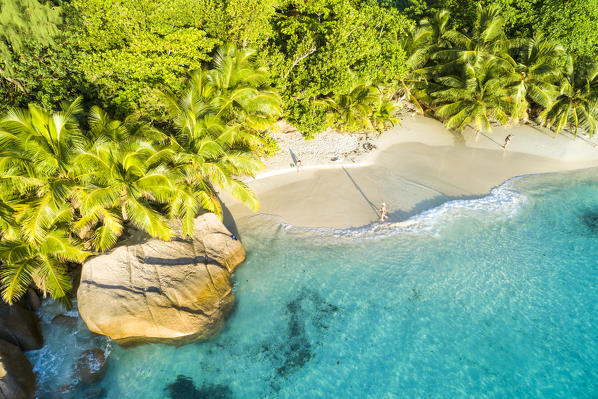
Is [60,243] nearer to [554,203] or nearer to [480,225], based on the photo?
[480,225]

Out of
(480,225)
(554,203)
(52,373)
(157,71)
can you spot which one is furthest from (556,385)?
(157,71)

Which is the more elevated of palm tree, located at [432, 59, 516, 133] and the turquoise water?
palm tree, located at [432, 59, 516, 133]

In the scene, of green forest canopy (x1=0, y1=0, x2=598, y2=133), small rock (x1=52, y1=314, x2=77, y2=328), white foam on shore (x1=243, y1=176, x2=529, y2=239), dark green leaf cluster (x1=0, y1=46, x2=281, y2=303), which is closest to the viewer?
dark green leaf cluster (x1=0, y1=46, x2=281, y2=303)

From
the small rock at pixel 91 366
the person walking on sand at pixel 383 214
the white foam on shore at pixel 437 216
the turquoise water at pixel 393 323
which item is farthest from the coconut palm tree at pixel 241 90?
the small rock at pixel 91 366

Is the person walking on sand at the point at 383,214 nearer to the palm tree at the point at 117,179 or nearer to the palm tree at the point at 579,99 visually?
the palm tree at the point at 117,179

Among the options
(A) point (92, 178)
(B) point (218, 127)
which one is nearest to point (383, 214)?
(B) point (218, 127)

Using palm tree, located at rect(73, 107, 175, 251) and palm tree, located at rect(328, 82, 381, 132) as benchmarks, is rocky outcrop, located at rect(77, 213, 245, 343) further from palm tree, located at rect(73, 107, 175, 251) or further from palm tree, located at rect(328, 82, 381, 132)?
palm tree, located at rect(328, 82, 381, 132)

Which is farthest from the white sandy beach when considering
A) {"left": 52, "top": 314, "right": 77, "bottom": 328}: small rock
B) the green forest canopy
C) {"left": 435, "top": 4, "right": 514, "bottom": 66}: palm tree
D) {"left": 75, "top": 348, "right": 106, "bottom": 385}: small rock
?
{"left": 75, "top": 348, "right": 106, "bottom": 385}: small rock

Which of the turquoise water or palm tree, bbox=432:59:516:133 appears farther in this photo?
palm tree, bbox=432:59:516:133
